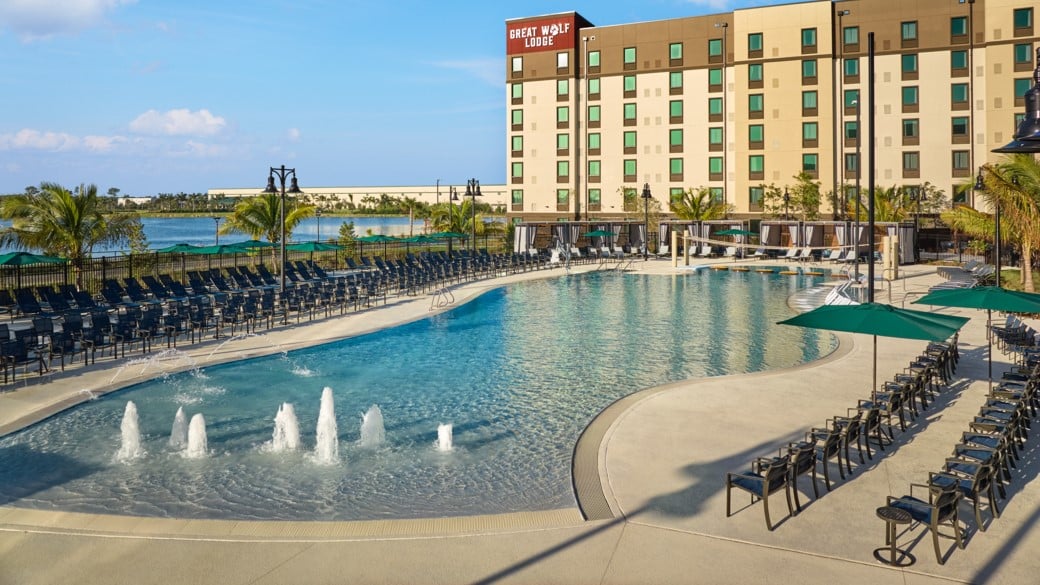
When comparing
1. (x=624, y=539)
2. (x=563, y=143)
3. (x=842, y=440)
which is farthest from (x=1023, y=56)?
(x=624, y=539)

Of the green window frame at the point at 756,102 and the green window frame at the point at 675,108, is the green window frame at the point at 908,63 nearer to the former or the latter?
the green window frame at the point at 756,102

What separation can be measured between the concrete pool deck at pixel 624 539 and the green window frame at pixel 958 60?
52597 millimetres

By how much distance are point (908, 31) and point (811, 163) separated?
34.9 feet

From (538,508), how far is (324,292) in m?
17.6

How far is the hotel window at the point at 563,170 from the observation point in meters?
65.6

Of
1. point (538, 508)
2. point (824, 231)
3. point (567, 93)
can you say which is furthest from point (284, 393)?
point (567, 93)

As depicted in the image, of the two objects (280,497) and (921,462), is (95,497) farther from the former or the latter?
(921,462)

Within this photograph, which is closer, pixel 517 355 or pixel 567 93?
pixel 517 355

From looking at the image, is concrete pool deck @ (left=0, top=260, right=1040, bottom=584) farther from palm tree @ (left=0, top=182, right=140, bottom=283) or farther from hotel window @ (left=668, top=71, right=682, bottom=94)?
hotel window @ (left=668, top=71, right=682, bottom=94)

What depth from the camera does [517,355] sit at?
722 inches

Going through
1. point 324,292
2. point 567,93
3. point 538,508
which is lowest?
point 538,508

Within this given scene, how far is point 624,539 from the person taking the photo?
7555 millimetres

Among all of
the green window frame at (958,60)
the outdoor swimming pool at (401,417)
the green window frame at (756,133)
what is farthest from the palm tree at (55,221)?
the green window frame at (958,60)

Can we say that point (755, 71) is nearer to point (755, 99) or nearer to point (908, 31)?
point (755, 99)
